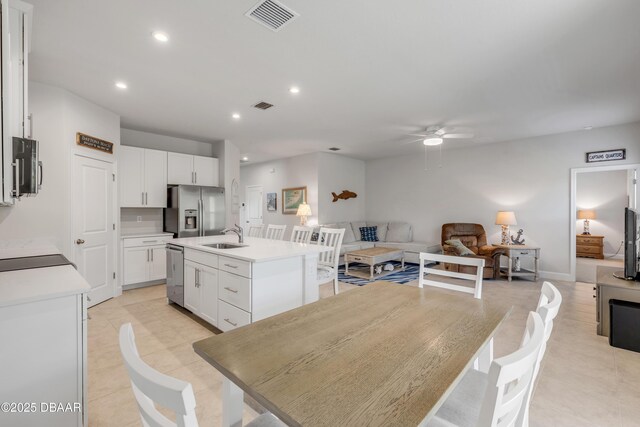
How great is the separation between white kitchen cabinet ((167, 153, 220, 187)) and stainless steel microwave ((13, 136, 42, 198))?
11.5 feet

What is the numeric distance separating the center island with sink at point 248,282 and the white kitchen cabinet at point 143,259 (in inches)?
74.5

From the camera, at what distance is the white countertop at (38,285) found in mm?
1345

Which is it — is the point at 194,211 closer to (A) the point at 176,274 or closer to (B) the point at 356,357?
(A) the point at 176,274

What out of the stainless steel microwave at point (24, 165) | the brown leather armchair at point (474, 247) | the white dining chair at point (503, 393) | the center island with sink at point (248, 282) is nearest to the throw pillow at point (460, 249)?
the brown leather armchair at point (474, 247)

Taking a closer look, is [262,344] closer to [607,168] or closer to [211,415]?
[211,415]

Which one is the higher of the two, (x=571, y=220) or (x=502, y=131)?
(x=502, y=131)

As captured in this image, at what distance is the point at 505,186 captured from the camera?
5922mm

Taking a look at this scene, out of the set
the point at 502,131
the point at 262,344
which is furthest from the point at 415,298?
the point at 502,131

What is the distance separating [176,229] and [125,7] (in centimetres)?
354

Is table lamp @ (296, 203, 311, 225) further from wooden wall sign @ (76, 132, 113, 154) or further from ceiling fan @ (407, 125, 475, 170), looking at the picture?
wooden wall sign @ (76, 132, 113, 154)

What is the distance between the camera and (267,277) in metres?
2.61

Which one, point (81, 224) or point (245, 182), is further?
point (245, 182)

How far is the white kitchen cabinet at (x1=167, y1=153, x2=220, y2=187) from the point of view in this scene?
5.17 metres

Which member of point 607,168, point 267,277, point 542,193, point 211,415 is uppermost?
point 607,168
